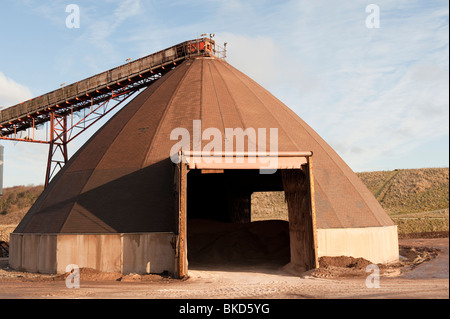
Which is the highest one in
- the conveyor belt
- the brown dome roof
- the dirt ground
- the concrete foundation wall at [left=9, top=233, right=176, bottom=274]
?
the conveyor belt

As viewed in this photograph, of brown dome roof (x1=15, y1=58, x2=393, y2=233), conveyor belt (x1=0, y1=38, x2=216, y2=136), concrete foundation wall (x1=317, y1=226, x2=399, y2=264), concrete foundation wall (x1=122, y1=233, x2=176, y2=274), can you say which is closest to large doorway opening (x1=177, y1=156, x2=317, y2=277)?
concrete foundation wall (x1=122, y1=233, x2=176, y2=274)

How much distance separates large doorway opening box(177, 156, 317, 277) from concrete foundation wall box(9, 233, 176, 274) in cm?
131

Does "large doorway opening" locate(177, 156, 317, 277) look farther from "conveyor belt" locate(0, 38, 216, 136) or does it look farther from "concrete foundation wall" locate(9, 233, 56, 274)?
"conveyor belt" locate(0, 38, 216, 136)

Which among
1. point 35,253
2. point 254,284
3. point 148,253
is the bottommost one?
point 254,284

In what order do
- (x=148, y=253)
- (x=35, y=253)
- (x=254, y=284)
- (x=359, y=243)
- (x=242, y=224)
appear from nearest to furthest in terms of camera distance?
(x=254, y=284), (x=148, y=253), (x=35, y=253), (x=359, y=243), (x=242, y=224)

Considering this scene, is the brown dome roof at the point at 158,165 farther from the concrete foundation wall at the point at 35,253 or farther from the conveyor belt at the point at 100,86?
the conveyor belt at the point at 100,86

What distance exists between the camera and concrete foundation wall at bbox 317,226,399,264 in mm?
21969

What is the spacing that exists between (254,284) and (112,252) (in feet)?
24.5

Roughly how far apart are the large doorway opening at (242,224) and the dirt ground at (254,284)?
1231 millimetres

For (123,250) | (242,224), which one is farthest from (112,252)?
(242,224)

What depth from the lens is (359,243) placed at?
22844mm

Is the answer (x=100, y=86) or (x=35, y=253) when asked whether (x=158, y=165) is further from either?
(x=100, y=86)

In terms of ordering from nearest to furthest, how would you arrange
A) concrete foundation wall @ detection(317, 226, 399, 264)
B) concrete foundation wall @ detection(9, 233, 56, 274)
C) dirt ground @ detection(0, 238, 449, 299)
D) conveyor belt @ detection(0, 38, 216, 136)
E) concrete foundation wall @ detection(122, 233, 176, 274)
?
dirt ground @ detection(0, 238, 449, 299)
concrete foundation wall @ detection(122, 233, 176, 274)
concrete foundation wall @ detection(9, 233, 56, 274)
concrete foundation wall @ detection(317, 226, 399, 264)
conveyor belt @ detection(0, 38, 216, 136)

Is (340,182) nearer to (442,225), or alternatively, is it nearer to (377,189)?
(442,225)
